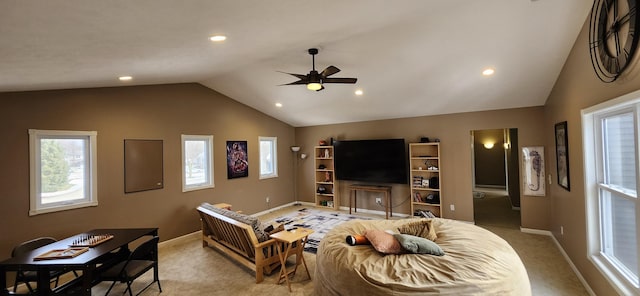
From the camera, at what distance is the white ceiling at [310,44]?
178 cm

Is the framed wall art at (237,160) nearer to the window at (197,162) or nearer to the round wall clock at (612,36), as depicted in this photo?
the window at (197,162)

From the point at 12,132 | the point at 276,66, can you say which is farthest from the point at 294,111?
the point at 12,132

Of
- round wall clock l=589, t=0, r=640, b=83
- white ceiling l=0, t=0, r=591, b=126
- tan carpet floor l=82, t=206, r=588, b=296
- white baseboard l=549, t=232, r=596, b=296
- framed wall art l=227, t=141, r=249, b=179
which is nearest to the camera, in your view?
white ceiling l=0, t=0, r=591, b=126

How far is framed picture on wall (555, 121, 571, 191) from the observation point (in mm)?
3448

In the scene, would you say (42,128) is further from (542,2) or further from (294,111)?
(542,2)

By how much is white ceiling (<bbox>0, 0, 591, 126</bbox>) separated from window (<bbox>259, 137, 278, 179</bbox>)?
7.06 feet

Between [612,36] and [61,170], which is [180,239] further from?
[612,36]

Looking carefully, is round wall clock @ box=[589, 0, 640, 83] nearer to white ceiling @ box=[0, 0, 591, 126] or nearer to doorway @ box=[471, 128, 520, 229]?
white ceiling @ box=[0, 0, 591, 126]

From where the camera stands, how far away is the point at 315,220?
6109 mm

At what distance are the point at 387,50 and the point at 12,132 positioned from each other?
4.86m

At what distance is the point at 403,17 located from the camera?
9.18 ft

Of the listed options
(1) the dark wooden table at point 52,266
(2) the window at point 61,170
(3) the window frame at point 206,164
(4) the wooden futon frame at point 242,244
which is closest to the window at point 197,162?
(3) the window frame at point 206,164

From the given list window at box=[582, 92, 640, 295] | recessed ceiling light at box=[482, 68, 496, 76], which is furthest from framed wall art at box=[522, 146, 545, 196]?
window at box=[582, 92, 640, 295]

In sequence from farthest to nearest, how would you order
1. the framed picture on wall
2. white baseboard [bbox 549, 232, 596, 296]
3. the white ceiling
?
the framed picture on wall, white baseboard [bbox 549, 232, 596, 296], the white ceiling
